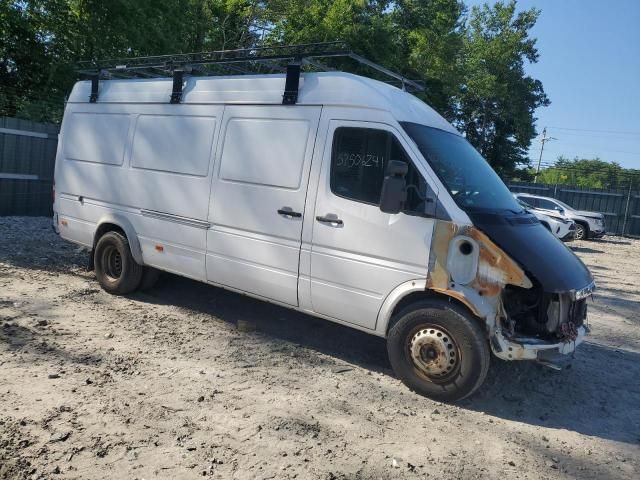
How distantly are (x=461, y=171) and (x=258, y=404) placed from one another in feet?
8.51

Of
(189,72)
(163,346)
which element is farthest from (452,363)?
(189,72)

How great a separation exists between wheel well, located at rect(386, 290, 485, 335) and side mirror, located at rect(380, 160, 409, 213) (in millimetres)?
732

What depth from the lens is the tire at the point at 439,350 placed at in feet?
14.7

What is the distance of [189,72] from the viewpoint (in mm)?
6539

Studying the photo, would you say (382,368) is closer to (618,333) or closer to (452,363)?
(452,363)

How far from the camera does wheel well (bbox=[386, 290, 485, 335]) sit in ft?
15.0

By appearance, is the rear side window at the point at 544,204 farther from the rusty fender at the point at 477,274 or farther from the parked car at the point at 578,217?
the rusty fender at the point at 477,274

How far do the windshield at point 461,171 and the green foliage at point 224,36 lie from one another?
13580mm

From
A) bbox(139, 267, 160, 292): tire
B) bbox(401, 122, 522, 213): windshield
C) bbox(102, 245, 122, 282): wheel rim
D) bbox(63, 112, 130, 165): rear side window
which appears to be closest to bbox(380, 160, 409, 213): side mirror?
bbox(401, 122, 522, 213): windshield

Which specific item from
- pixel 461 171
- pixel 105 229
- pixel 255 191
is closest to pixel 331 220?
pixel 255 191

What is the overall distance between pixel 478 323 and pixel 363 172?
5.16 feet

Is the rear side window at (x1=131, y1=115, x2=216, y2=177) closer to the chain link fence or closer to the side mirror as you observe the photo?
the side mirror

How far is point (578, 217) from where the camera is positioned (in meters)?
22.7

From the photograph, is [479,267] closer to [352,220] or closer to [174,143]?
[352,220]
